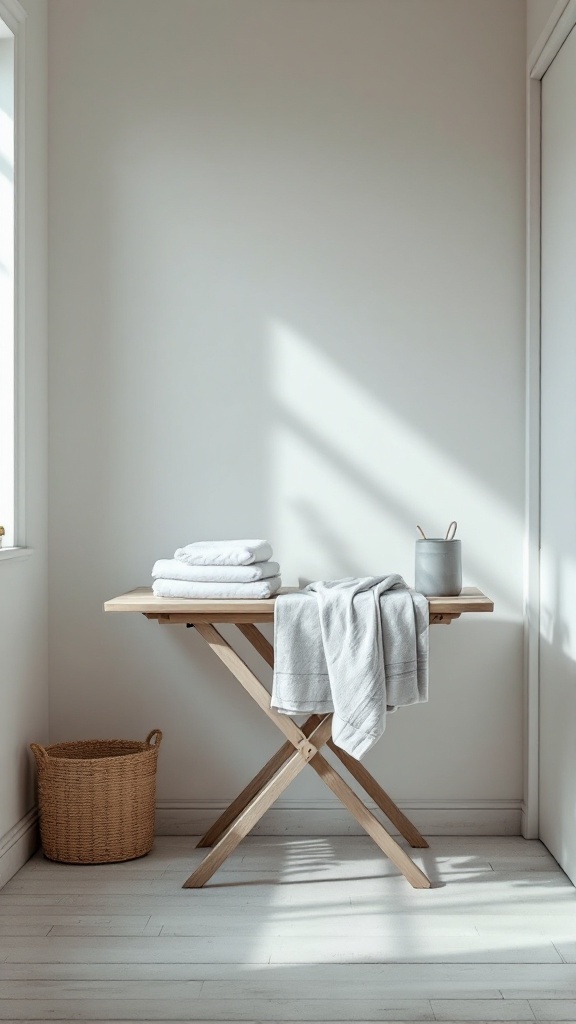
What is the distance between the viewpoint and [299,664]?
250cm

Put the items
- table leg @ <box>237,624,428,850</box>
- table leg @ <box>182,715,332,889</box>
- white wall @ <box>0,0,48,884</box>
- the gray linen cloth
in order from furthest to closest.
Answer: table leg @ <box>237,624,428,850</box> < white wall @ <box>0,0,48,884</box> < table leg @ <box>182,715,332,889</box> < the gray linen cloth

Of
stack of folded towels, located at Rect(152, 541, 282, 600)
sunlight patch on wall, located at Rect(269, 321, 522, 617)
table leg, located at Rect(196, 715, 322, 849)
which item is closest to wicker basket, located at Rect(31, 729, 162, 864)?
table leg, located at Rect(196, 715, 322, 849)

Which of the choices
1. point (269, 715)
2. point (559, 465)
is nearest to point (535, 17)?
point (559, 465)

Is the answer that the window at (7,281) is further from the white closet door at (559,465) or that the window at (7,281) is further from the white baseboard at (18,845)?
the white closet door at (559,465)

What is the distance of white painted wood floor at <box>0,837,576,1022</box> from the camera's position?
6.46 ft

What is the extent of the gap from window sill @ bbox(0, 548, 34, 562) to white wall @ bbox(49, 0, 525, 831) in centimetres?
25

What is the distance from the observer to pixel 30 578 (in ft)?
9.49

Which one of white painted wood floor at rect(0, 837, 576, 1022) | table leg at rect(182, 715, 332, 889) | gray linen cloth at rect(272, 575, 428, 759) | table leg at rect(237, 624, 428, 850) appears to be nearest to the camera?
white painted wood floor at rect(0, 837, 576, 1022)

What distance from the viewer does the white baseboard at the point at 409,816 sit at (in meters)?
3.02

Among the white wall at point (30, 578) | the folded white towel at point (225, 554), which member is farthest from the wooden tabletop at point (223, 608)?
the white wall at point (30, 578)

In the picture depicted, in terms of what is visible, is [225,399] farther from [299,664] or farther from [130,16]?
[130,16]

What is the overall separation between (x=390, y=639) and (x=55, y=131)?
1854mm

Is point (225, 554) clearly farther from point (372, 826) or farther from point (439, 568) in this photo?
point (372, 826)

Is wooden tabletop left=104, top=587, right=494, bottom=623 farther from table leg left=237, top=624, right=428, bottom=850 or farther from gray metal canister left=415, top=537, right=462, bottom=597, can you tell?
table leg left=237, top=624, right=428, bottom=850
